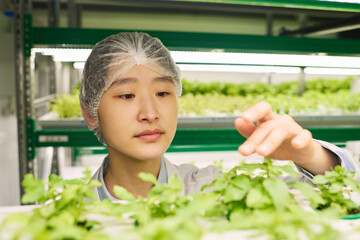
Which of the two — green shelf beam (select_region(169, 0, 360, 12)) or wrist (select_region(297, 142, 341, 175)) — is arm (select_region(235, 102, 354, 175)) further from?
green shelf beam (select_region(169, 0, 360, 12))

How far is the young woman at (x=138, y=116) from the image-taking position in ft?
3.12

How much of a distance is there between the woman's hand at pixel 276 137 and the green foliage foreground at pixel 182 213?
0.05m

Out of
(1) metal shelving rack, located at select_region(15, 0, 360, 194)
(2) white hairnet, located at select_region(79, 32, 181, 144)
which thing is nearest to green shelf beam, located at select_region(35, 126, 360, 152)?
(1) metal shelving rack, located at select_region(15, 0, 360, 194)

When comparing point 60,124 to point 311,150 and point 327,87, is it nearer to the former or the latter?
point 311,150

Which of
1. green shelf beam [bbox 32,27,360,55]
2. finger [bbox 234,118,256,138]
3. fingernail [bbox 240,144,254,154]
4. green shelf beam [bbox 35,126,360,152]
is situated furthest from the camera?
green shelf beam [bbox 35,126,360,152]

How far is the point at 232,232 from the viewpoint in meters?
0.51

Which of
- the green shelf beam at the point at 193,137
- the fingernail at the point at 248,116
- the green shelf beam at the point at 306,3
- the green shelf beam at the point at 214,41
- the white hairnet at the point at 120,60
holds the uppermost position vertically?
the green shelf beam at the point at 306,3

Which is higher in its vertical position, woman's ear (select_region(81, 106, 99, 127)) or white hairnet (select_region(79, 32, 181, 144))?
white hairnet (select_region(79, 32, 181, 144))

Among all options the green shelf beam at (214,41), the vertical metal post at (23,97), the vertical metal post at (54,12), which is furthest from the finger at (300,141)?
the vertical metal post at (54,12)

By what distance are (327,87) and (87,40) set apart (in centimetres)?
263

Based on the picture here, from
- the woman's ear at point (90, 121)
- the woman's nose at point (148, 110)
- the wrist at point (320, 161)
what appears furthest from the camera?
the woman's ear at point (90, 121)

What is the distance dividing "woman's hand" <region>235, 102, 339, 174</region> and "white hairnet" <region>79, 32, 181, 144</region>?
0.55 metres

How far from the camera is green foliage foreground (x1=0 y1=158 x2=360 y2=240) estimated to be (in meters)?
0.40

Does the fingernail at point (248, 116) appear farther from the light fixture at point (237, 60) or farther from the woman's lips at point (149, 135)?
the light fixture at point (237, 60)
